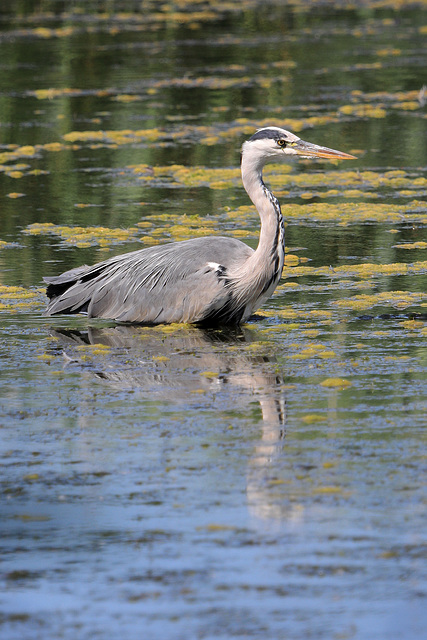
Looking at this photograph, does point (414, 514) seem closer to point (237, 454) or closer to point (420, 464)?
point (420, 464)

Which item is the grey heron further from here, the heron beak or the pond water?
the pond water

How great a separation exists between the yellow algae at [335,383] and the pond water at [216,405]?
0.01 metres

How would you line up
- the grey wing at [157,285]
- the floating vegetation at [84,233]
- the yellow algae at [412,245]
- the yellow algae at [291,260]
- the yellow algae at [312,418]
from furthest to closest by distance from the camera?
the floating vegetation at [84,233] < the yellow algae at [412,245] < the yellow algae at [291,260] < the grey wing at [157,285] < the yellow algae at [312,418]

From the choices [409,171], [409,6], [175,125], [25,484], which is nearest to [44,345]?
[25,484]

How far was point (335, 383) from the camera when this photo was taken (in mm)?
7359

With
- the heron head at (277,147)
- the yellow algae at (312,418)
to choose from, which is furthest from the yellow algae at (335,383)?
the heron head at (277,147)

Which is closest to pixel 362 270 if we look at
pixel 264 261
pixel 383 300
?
pixel 383 300

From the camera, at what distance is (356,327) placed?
28.5 feet

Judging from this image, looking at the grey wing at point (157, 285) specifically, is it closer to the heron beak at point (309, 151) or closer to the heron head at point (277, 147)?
the heron head at point (277, 147)

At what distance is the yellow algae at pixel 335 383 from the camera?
7.32 m

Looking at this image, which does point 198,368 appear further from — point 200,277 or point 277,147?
point 277,147

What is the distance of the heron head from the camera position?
9312 mm

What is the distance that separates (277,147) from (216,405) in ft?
9.55

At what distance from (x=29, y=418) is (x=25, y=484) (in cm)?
97
